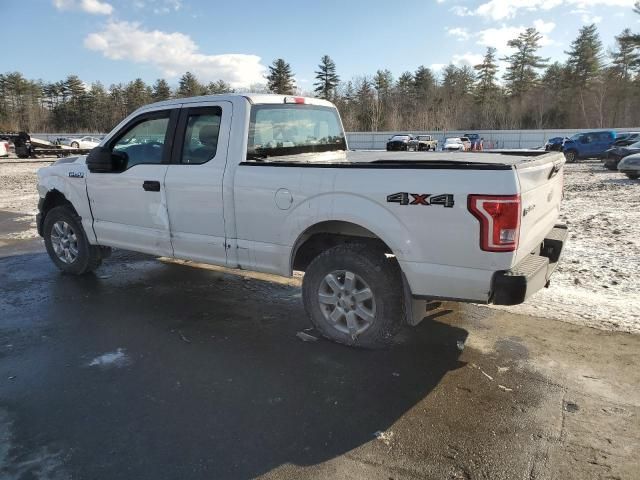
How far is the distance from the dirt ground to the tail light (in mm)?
1058

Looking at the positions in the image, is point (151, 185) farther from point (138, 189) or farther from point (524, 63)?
point (524, 63)

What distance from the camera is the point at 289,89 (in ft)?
254

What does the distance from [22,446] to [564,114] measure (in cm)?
7299

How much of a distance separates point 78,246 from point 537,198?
208 inches

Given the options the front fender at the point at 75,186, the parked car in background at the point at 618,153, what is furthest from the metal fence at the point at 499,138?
the front fender at the point at 75,186

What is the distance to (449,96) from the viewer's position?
252 feet

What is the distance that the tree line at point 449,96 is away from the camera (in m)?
Result: 62.4

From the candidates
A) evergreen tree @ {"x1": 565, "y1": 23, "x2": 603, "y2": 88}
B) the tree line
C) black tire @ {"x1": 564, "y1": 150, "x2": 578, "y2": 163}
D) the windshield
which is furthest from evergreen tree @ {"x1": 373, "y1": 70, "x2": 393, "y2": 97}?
the windshield

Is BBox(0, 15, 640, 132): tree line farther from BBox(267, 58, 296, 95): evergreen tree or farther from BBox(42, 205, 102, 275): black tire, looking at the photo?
BBox(42, 205, 102, 275): black tire

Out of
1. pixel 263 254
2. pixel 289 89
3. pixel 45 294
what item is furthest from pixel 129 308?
pixel 289 89

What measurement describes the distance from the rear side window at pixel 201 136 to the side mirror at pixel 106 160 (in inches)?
38.2

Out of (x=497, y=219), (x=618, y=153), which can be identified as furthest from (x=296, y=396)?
(x=618, y=153)

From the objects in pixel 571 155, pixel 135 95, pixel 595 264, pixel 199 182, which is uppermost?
pixel 135 95

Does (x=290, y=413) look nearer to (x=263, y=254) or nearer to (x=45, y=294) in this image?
(x=263, y=254)
